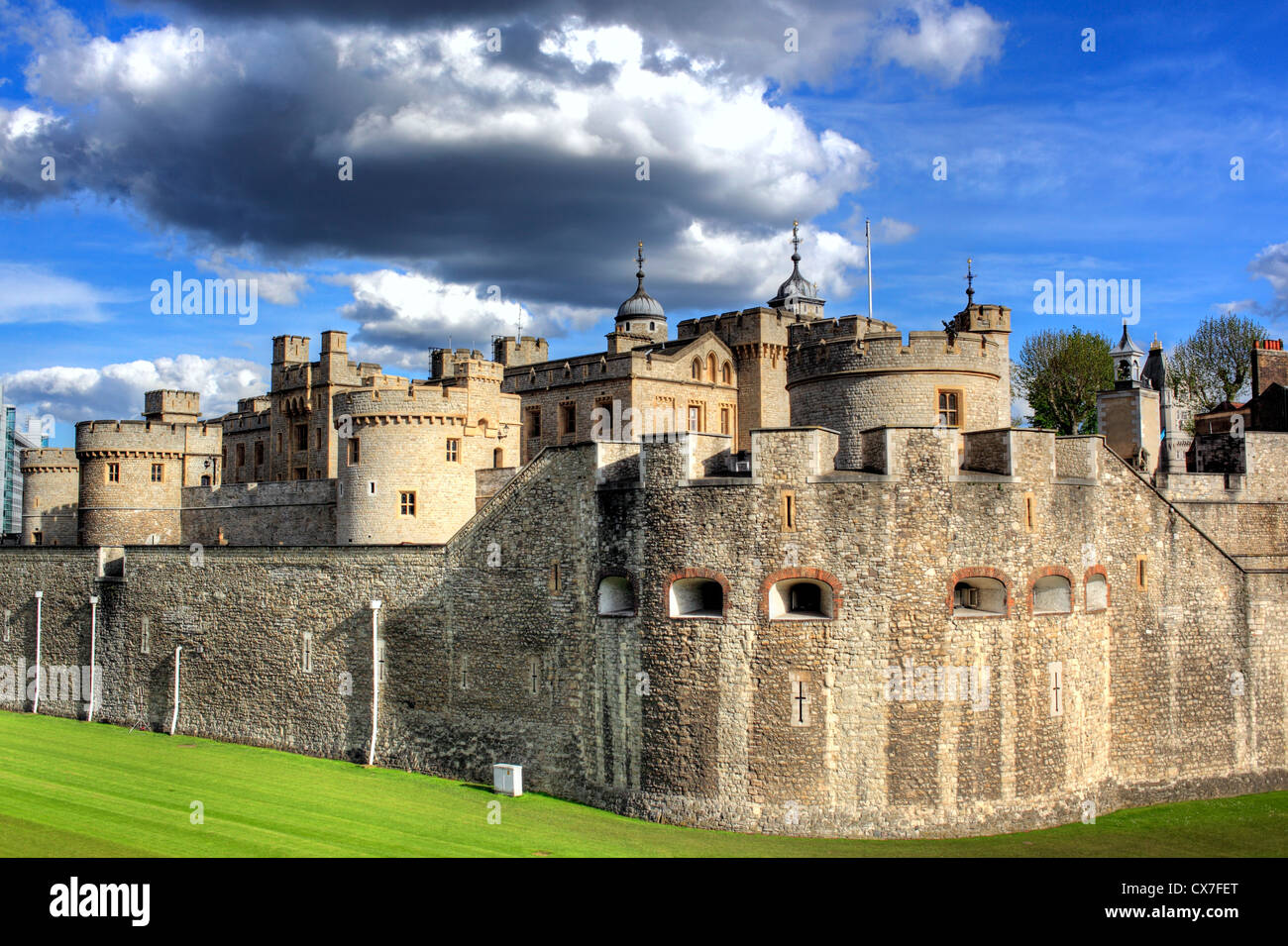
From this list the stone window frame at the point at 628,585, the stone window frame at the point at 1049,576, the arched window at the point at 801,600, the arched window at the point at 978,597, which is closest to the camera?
the arched window at the point at 801,600

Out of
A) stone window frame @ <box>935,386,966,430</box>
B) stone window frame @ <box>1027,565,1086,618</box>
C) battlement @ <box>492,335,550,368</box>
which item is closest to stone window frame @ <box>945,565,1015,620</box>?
stone window frame @ <box>1027,565,1086,618</box>

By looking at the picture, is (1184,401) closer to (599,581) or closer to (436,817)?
(599,581)

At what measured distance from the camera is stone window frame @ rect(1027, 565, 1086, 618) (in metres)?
22.4

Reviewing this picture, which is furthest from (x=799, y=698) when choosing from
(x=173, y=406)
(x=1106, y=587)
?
(x=173, y=406)

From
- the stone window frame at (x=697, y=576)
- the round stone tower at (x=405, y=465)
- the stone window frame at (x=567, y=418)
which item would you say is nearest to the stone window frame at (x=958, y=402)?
the stone window frame at (x=697, y=576)

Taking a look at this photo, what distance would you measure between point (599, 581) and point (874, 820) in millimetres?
7165

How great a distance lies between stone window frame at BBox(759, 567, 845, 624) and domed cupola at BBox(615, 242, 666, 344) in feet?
123

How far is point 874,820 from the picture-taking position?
2102 cm

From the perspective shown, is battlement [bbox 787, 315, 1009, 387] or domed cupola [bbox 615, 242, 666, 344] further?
domed cupola [bbox 615, 242, 666, 344]

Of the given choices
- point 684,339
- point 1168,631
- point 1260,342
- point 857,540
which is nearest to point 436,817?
point 857,540

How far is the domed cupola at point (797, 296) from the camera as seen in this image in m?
62.8

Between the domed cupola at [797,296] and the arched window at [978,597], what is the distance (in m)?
40.5

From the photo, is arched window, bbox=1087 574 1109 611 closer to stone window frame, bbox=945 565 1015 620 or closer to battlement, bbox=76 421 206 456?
stone window frame, bbox=945 565 1015 620

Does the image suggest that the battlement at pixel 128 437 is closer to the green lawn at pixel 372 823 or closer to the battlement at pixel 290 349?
the battlement at pixel 290 349
